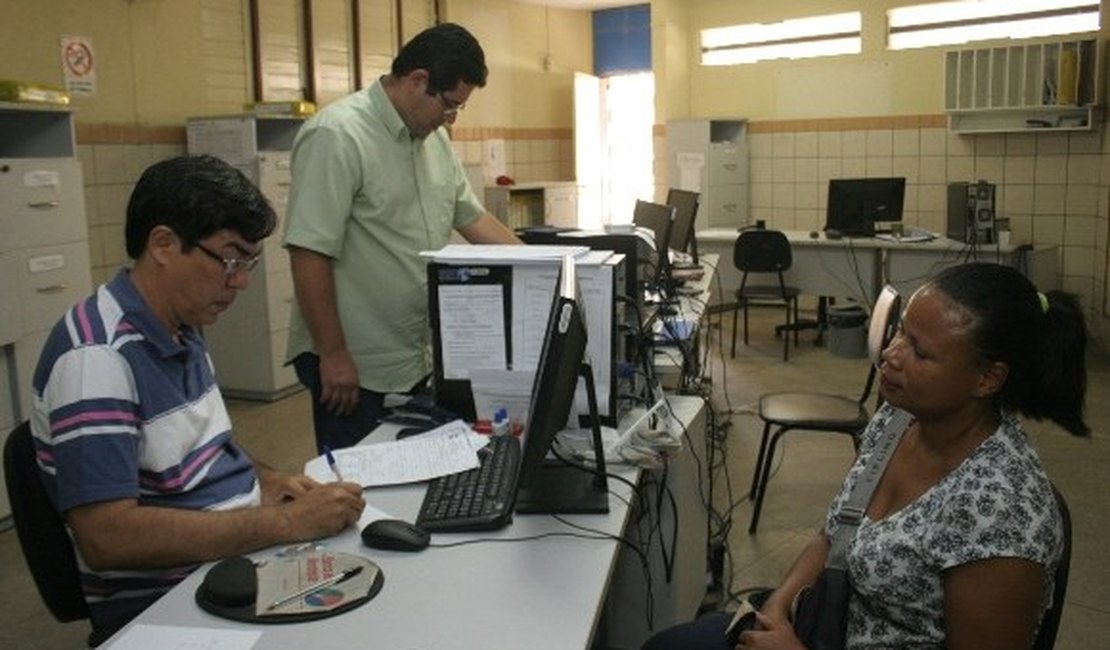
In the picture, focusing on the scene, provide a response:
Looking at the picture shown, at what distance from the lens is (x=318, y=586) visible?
1375mm

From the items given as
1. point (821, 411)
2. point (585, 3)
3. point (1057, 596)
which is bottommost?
point (821, 411)

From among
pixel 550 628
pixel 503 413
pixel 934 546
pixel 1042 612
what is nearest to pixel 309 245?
pixel 503 413

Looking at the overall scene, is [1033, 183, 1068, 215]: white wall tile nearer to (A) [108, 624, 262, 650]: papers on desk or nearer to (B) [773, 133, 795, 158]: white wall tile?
(B) [773, 133, 795, 158]: white wall tile

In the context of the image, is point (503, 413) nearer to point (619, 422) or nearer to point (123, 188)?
point (619, 422)

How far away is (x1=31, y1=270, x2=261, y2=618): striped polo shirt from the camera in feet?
Answer: 4.40

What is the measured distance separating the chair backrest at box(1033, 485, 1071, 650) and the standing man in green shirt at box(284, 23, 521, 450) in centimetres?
153

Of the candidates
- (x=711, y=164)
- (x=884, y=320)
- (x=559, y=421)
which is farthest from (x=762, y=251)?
(x=559, y=421)

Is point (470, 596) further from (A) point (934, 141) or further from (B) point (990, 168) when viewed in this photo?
(A) point (934, 141)

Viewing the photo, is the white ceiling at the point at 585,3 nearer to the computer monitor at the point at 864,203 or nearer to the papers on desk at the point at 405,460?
the computer monitor at the point at 864,203

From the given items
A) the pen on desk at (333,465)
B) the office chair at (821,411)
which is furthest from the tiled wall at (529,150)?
the pen on desk at (333,465)

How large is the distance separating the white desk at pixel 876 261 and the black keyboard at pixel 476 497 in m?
4.62

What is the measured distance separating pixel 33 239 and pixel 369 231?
205 cm

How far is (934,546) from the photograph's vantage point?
1337 millimetres

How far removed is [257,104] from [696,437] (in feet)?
12.6
